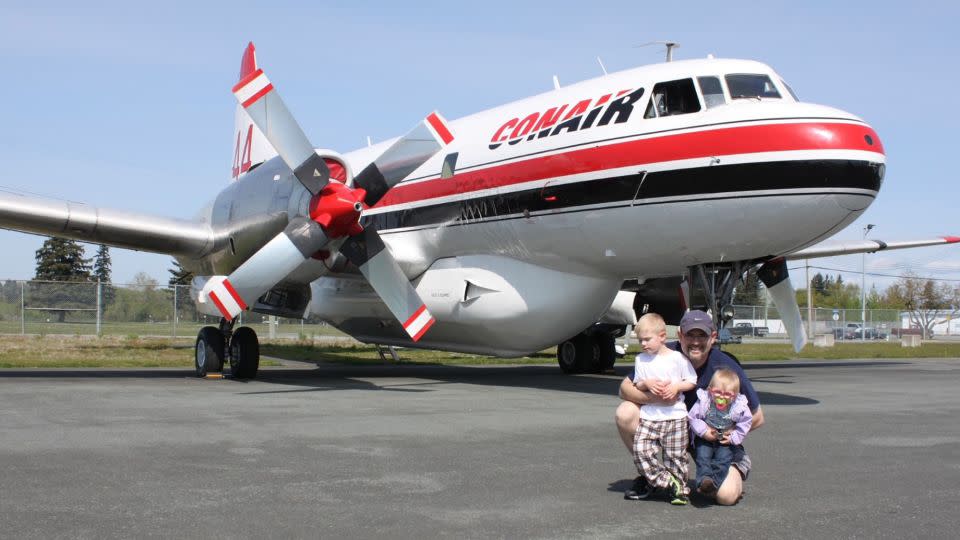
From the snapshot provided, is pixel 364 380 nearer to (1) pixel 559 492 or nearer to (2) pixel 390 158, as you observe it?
(2) pixel 390 158

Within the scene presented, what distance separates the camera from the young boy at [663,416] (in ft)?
18.1

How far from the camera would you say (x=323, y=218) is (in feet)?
44.2

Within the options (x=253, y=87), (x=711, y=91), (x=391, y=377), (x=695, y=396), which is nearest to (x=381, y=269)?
(x=391, y=377)

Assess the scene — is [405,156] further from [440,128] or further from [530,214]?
[530,214]

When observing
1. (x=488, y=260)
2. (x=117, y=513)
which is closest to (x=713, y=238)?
(x=488, y=260)

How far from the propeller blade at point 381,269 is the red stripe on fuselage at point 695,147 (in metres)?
2.03

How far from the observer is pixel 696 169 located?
11.0m

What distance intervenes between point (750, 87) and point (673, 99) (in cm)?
98

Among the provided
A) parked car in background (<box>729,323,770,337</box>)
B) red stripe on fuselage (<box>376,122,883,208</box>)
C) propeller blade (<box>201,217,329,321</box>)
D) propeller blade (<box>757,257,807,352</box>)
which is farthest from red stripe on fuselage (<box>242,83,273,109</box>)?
parked car in background (<box>729,323,770,337</box>)

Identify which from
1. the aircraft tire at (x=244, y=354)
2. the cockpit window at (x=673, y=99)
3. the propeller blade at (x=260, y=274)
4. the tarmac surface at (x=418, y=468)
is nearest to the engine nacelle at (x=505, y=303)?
the tarmac surface at (x=418, y=468)

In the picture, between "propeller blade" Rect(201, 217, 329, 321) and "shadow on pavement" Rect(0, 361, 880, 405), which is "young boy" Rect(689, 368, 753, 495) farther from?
"propeller blade" Rect(201, 217, 329, 321)

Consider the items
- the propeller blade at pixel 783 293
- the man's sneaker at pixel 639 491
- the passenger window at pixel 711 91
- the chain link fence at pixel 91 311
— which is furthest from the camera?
the chain link fence at pixel 91 311

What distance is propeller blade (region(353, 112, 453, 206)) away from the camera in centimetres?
1349

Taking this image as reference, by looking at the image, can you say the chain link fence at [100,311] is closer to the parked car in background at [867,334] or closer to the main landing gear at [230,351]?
the main landing gear at [230,351]
